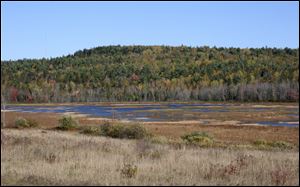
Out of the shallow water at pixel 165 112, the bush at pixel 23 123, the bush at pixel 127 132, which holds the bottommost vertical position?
the shallow water at pixel 165 112

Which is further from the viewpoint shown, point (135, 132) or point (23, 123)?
point (23, 123)

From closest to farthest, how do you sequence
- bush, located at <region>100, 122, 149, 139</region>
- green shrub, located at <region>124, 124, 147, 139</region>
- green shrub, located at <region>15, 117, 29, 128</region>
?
1. green shrub, located at <region>124, 124, 147, 139</region>
2. bush, located at <region>100, 122, 149, 139</region>
3. green shrub, located at <region>15, 117, 29, 128</region>

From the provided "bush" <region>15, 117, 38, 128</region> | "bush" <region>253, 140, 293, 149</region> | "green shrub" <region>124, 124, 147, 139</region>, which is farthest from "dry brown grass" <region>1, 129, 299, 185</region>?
"bush" <region>15, 117, 38, 128</region>

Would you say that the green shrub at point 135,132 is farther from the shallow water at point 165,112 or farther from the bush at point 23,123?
the shallow water at point 165,112

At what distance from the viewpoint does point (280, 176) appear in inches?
471

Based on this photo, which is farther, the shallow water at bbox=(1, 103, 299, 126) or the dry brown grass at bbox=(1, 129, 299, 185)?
the shallow water at bbox=(1, 103, 299, 126)

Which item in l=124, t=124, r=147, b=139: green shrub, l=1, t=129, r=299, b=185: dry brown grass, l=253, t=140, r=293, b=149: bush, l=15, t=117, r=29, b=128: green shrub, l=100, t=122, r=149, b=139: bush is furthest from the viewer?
l=15, t=117, r=29, b=128: green shrub

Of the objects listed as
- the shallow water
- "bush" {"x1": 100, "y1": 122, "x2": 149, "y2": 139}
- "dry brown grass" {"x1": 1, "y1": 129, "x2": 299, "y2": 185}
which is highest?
"dry brown grass" {"x1": 1, "y1": 129, "x2": 299, "y2": 185}

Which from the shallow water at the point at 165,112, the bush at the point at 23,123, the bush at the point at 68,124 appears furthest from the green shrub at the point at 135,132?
the shallow water at the point at 165,112

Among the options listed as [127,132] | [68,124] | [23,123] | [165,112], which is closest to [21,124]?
[23,123]

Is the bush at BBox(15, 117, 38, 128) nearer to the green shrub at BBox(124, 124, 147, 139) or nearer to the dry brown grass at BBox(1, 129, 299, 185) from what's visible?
the green shrub at BBox(124, 124, 147, 139)

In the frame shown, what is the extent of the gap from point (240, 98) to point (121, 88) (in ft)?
174

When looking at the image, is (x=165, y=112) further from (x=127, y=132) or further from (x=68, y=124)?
(x=127, y=132)

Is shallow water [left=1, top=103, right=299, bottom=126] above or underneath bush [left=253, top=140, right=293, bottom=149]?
underneath
